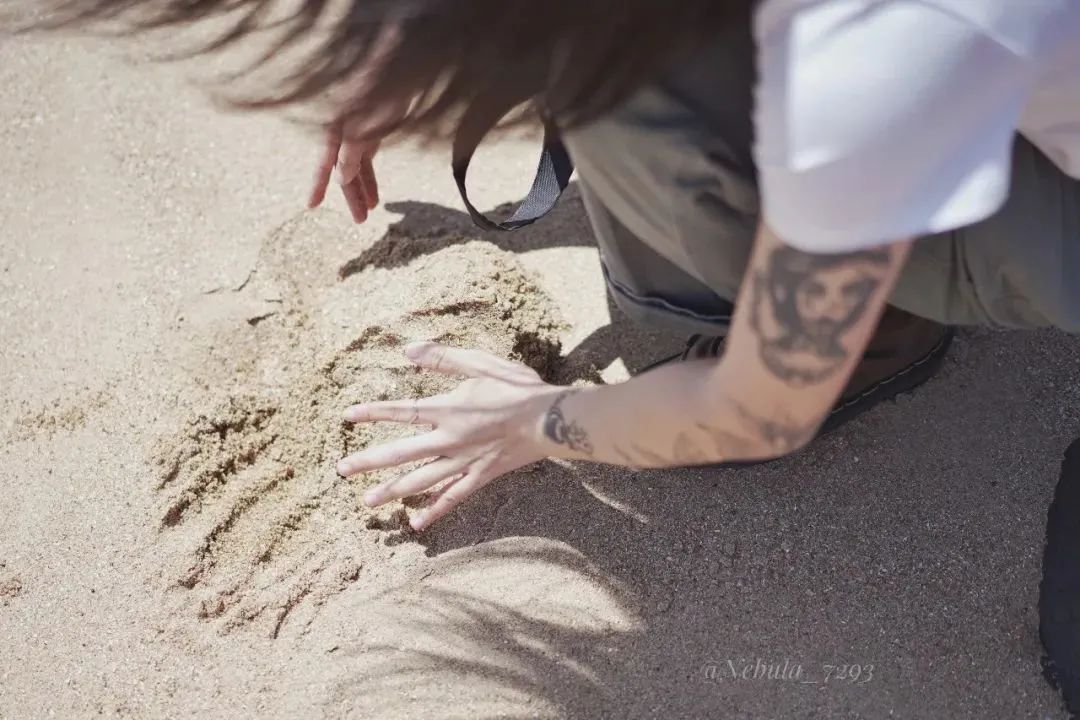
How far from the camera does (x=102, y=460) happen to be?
139 centimetres

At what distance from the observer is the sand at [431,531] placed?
3.95 ft

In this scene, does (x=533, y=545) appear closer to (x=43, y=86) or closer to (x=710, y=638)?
(x=710, y=638)

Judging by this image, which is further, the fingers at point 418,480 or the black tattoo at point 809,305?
the fingers at point 418,480

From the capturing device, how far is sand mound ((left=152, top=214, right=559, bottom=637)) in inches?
50.7

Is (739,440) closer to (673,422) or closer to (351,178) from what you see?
(673,422)

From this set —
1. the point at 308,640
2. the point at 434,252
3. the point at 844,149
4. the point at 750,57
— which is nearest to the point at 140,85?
the point at 434,252

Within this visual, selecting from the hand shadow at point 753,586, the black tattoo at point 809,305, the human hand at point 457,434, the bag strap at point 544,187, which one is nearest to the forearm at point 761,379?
the black tattoo at point 809,305

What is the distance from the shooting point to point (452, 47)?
0.75 m

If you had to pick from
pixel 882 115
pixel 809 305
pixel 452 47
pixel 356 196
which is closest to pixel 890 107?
pixel 882 115

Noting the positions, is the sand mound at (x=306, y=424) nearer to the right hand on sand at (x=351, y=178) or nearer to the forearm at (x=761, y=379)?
the right hand on sand at (x=351, y=178)

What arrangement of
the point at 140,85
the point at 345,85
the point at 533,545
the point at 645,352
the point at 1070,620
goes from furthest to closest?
1. the point at 140,85
2. the point at 645,352
3. the point at 533,545
4. the point at 1070,620
5. the point at 345,85

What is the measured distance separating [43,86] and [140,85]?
0.18 metres

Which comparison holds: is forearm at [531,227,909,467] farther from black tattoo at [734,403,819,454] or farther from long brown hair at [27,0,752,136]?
long brown hair at [27,0,752,136]

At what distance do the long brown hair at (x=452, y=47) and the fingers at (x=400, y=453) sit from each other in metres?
0.51
